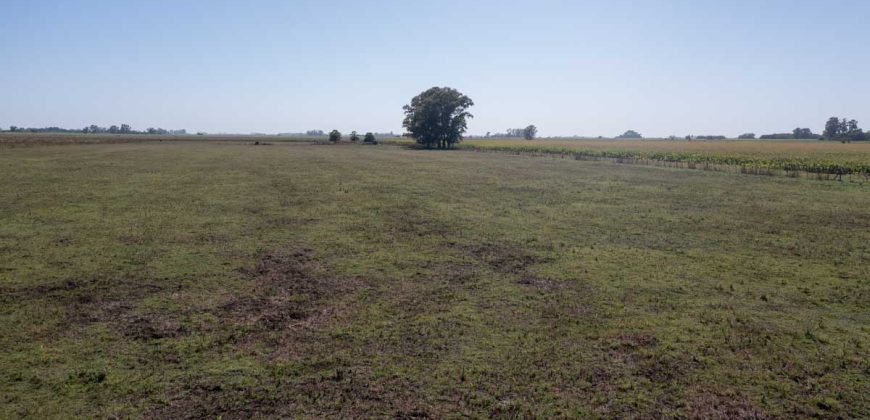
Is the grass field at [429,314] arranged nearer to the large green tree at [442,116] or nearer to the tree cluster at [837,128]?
the large green tree at [442,116]

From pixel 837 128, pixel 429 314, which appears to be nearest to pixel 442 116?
pixel 429 314

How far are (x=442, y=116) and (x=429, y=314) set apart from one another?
84917 mm

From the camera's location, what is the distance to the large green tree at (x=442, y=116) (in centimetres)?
8944

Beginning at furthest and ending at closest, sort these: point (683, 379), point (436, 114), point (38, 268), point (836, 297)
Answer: point (436, 114)
point (38, 268)
point (836, 297)
point (683, 379)

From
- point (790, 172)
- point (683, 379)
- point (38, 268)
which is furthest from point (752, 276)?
point (790, 172)

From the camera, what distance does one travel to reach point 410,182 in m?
27.2

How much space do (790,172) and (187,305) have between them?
130 ft

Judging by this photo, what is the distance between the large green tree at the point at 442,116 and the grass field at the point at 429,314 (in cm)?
7546

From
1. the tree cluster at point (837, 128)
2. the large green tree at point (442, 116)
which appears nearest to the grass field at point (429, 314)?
the large green tree at point (442, 116)

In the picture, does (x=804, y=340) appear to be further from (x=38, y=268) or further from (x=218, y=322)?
(x=38, y=268)

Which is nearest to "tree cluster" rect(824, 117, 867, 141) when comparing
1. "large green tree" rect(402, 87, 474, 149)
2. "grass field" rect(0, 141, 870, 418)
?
"large green tree" rect(402, 87, 474, 149)

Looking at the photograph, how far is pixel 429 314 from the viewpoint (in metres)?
7.44

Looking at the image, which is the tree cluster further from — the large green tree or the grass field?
the grass field

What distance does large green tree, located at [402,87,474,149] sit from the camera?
89438mm
